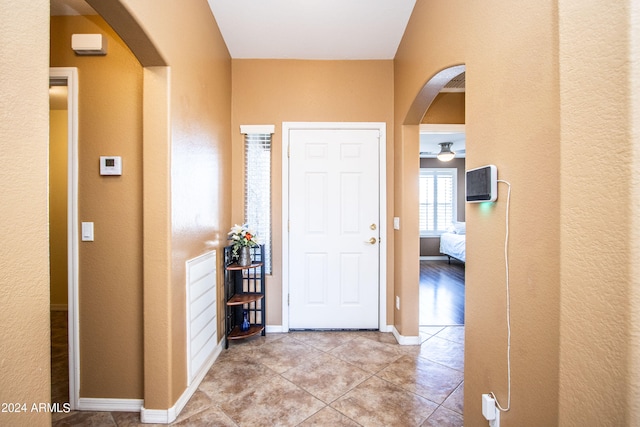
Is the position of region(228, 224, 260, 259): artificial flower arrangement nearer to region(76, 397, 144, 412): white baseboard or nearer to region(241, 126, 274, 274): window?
region(241, 126, 274, 274): window

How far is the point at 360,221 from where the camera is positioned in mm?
2912

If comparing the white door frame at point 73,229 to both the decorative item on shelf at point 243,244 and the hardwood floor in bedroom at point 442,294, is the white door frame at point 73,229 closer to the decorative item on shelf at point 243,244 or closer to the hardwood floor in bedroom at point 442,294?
the decorative item on shelf at point 243,244

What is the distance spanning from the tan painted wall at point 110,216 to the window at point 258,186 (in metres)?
1.25

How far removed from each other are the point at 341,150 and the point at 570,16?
87.3 inches

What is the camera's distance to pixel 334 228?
2.92 metres

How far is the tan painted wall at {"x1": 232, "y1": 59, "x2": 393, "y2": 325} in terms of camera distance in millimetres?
2887

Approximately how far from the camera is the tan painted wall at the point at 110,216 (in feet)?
5.71

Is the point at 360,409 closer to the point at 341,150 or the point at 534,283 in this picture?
the point at 534,283

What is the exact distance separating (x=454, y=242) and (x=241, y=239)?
5249 millimetres

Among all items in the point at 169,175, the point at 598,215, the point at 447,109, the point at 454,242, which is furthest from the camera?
Answer: the point at 454,242

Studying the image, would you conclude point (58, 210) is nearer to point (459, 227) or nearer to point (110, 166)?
point (110, 166)

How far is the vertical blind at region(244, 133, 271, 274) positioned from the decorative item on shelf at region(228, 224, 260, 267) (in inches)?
12.2

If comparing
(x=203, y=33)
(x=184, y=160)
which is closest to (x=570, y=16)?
(x=184, y=160)

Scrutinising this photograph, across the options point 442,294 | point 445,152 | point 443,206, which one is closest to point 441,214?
point 443,206
